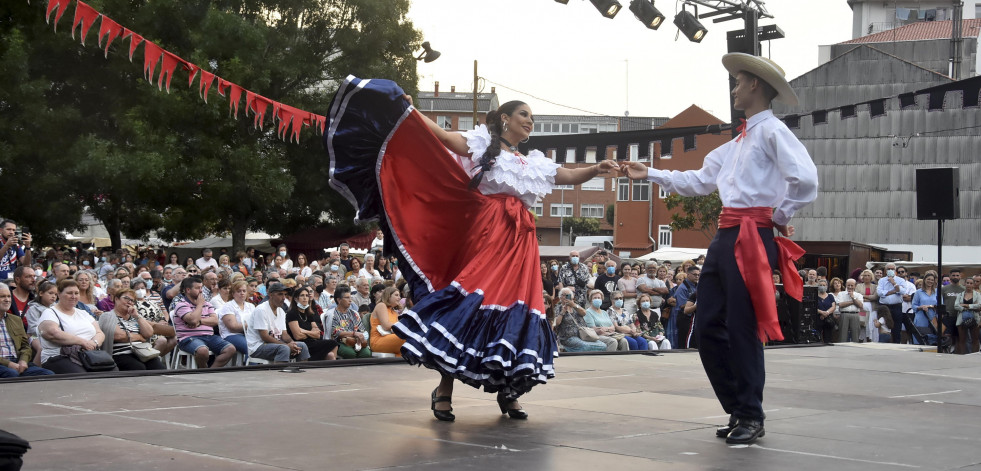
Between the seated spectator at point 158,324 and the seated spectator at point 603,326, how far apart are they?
16.7 feet

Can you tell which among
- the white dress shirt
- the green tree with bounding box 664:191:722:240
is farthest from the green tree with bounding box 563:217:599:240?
the white dress shirt

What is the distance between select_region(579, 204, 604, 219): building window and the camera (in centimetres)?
8900

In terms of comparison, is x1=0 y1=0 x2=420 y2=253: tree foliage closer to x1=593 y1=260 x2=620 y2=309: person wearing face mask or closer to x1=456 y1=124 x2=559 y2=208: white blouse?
x1=593 y1=260 x2=620 y2=309: person wearing face mask

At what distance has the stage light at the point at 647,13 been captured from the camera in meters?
16.2

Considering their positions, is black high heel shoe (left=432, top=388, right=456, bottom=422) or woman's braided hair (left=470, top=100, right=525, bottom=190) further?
woman's braided hair (left=470, top=100, right=525, bottom=190)

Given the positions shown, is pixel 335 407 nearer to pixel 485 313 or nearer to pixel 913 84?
pixel 485 313

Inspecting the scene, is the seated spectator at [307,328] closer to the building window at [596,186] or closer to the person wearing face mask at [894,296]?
the person wearing face mask at [894,296]

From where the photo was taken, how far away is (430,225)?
547cm

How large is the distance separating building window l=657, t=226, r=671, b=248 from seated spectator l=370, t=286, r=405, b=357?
166 feet

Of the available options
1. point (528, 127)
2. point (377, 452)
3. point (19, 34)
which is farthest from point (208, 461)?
point (19, 34)

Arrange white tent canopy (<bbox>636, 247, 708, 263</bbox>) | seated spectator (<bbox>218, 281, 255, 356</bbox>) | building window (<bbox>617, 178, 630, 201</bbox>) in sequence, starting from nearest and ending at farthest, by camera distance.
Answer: seated spectator (<bbox>218, 281, 255, 356</bbox>) → white tent canopy (<bbox>636, 247, 708, 263</bbox>) → building window (<bbox>617, 178, 630, 201</bbox>)

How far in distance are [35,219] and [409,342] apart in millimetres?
22785

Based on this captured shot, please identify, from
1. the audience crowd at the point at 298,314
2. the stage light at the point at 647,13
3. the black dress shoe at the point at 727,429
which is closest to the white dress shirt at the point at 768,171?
the audience crowd at the point at 298,314

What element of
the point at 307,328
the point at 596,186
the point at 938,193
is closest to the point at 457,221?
the point at 307,328
